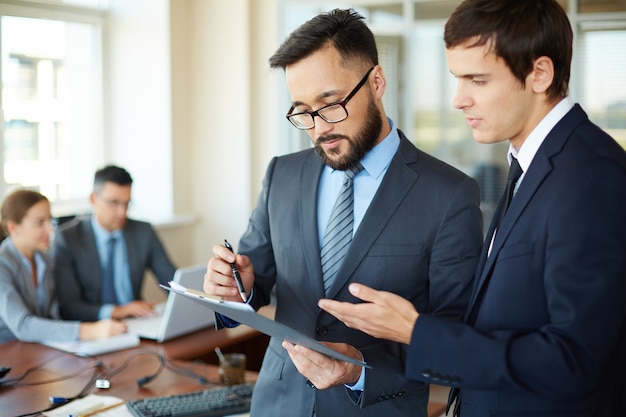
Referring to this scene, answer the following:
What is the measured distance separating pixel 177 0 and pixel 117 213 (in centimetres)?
229

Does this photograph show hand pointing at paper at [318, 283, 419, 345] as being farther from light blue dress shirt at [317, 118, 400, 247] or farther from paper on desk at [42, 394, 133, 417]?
paper on desk at [42, 394, 133, 417]

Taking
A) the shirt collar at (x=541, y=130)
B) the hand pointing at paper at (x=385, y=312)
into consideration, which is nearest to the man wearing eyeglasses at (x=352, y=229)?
the hand pointing at paper at (x=385, y=312)

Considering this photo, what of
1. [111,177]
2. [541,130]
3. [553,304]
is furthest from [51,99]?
[553,304]

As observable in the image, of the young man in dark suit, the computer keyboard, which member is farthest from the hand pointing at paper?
the computer keyboard

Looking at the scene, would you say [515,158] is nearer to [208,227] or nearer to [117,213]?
[117,213]

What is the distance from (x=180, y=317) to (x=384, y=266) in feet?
5.57

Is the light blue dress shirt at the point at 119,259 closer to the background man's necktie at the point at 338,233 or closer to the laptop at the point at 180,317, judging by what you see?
the laptop at the point at 180,317

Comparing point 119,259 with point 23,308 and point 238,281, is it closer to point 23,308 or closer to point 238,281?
point 23,308

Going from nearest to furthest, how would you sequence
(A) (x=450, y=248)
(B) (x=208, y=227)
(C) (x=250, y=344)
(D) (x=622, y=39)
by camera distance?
(A) (x=450, y=248), (C) (x=250, y=344), (D) (x=622, y=39), (B) (x=208, y=227)

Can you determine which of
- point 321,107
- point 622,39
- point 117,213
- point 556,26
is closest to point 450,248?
point 321,107

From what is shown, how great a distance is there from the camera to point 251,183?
6.09 metres

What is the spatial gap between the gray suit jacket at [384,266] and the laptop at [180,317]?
1.29 m

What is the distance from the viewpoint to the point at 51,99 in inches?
221

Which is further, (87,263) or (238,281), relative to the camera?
(87,263)
